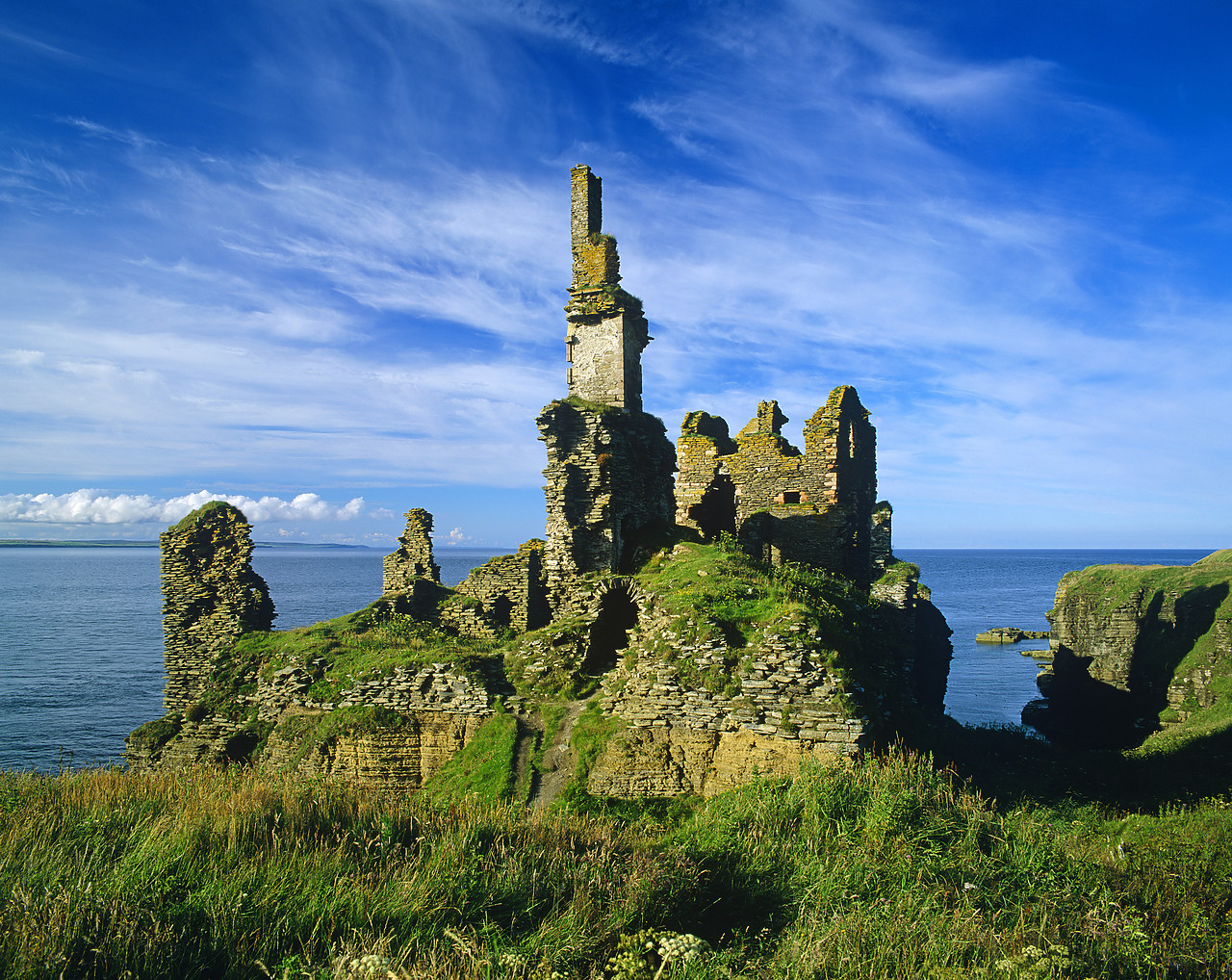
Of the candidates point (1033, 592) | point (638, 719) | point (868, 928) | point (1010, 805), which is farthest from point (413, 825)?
point (1033, 592)

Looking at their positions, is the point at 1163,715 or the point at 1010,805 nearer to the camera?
the point at 1010,805

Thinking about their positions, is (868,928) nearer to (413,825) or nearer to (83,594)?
(413,825)

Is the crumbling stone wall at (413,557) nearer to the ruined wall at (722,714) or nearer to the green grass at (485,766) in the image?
the green grass at (485,766)

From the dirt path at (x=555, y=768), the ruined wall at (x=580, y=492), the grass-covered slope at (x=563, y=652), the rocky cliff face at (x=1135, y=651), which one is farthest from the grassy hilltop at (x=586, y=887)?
the rocky cliff face at (x=1135, y=651)

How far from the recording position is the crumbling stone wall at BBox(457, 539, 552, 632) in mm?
20109

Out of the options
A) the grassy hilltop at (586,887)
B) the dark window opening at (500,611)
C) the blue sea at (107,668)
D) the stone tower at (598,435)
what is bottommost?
the blue sea at (107,668)

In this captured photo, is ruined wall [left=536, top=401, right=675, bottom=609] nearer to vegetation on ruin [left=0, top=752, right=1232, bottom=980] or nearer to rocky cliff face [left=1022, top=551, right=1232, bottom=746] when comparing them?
vegetation on ruin [left=0, top=752, right=1232, bottom=980]

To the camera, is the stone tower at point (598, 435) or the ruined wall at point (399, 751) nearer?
the ruined wall at point (399, 751)

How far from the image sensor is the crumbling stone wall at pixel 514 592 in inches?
792

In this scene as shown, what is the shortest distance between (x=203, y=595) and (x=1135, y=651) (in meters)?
37.6

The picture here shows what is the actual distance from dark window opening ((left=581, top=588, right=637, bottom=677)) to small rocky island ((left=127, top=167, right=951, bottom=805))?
6cm

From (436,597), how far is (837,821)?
58.4 ft

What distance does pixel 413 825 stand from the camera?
7156 millimetres

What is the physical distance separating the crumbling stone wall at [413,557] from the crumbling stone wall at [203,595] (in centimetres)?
419
